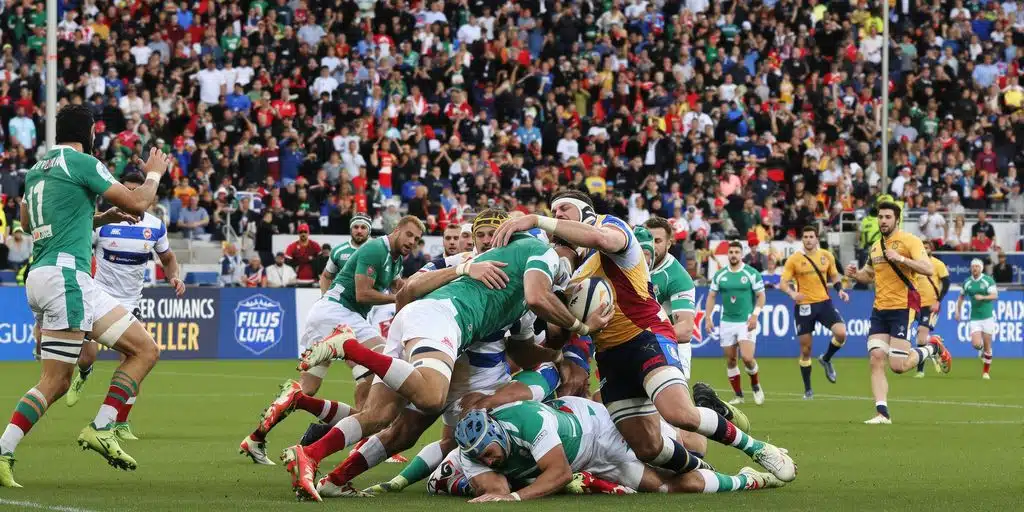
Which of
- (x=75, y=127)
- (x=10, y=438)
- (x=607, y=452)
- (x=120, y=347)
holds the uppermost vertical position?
(x=75, y=127)

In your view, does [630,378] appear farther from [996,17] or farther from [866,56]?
[996,17]

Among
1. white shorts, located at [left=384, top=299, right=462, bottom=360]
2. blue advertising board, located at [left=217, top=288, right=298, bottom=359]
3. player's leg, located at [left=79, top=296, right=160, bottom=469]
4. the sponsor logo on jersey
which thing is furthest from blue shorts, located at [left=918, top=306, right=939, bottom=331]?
white shorts, located at [left=384, top=299, right=462, bottom=360]

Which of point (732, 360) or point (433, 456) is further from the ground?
point (433, 456)

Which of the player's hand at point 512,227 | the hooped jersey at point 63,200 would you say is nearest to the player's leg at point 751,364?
the player's hand at point 512,227

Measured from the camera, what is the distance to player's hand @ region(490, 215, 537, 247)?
9719mm

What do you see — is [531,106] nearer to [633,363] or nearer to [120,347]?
[120,347]

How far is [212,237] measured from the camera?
30.1 m

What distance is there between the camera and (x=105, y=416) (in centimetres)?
1114

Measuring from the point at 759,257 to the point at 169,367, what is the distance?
12.9 m

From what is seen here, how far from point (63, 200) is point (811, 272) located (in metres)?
14.9

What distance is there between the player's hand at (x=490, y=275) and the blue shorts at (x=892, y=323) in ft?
27.7

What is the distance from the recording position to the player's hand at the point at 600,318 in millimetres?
10070

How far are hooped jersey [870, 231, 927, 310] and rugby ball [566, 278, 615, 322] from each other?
7.80 meters

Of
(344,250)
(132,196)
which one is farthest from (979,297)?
(132,196)
